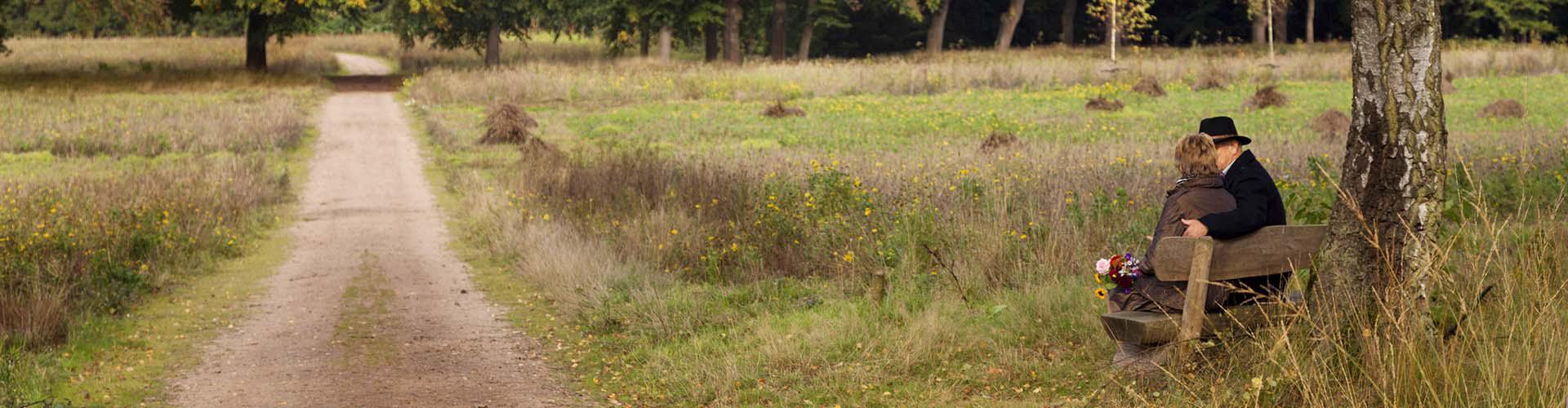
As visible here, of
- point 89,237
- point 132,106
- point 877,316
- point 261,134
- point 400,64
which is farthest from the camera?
point 400,64

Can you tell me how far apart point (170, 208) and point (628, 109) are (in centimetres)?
1644

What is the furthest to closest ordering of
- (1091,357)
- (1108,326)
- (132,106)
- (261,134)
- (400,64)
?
(400,64) → (132,106) → (261,134) → (1091,357) → (1108,326)

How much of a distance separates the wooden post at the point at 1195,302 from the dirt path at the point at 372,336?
3.13 m

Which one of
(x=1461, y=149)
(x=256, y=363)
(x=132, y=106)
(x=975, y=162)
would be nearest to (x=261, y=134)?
(x=132, y=106)

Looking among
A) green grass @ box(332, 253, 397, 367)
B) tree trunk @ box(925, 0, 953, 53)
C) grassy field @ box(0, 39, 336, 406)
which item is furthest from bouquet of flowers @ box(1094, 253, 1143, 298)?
tree trunk @ box(925, 0, 953, 53)

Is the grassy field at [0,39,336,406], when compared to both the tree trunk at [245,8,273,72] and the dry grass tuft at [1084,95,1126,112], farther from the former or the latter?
the dry grass tuft at [1084,95,1126,112]

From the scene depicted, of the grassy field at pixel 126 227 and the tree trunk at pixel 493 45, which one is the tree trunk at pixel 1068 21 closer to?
the tree trunk at pixel 493 45

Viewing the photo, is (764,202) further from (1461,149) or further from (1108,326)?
(1461,149)

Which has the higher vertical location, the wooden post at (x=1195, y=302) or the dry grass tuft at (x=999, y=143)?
the dry grass tuft at (x=999, y=143)

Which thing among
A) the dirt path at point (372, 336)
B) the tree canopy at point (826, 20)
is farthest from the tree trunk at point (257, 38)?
the dirt path at point (372, 336)

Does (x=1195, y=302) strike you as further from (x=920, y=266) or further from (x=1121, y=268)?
(x=920, y=266)

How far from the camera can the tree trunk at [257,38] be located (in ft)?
144

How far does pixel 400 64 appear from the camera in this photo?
181 feet

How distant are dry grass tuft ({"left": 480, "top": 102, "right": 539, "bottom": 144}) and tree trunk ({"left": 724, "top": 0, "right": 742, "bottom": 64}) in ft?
76.4
